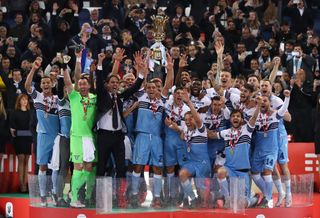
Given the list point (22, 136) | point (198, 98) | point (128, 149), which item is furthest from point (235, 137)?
point (22, 136)

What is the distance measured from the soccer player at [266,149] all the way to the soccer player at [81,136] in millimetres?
2710

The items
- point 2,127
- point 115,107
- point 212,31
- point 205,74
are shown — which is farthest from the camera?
point 212,31

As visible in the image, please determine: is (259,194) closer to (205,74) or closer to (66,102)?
(66,102)

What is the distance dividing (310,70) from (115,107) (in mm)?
7845

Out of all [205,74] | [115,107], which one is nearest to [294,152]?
[205,74]

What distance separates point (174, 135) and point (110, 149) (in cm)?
126

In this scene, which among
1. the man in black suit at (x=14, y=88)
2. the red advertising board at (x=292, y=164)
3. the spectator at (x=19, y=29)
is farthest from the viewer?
the spectator at (x=19, y=29)

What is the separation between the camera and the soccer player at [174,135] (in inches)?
764

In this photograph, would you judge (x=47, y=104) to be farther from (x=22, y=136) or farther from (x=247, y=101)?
(x=247, y=101)

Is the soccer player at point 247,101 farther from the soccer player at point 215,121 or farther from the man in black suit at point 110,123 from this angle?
the man in black suit at point 110,123

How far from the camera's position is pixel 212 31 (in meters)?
27.4

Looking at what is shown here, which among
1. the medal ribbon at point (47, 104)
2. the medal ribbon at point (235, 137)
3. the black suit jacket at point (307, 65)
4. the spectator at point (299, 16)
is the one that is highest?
the spectator at point (299, 16)

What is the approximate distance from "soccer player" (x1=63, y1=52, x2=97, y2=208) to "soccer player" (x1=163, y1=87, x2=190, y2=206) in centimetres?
131

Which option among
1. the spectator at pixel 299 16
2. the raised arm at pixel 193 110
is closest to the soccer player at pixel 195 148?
the raised arm at pixel 193 110
